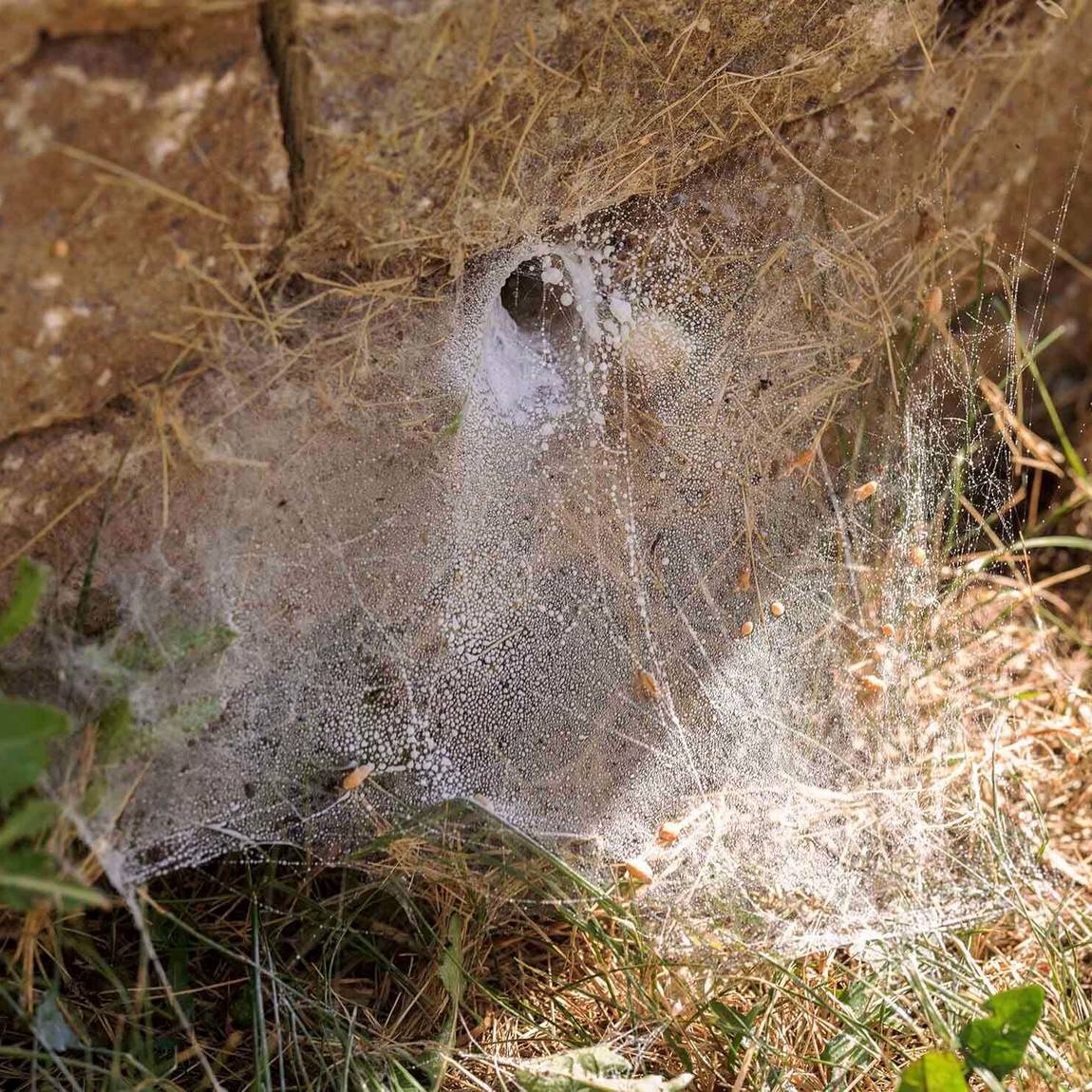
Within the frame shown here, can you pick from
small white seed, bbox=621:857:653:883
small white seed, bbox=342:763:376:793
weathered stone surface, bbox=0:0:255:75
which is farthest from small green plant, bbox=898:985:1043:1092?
weathered stone surface, bbox=0:0:255:75

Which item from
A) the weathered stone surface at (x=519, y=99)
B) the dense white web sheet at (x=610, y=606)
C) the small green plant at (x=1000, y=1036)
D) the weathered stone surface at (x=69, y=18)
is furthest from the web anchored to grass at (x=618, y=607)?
the weathered stone surface at (x=69, y=18)

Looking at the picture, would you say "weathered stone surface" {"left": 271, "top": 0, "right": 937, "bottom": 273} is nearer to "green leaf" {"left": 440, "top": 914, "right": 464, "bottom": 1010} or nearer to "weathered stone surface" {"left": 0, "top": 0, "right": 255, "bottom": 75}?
"weathered stone surface" {"left": 0, "top": 0, "right": 255, "bottom": 75}

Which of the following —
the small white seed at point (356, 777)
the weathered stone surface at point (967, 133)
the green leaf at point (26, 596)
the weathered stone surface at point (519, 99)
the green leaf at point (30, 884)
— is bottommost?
the small white seed at point (356, 777)

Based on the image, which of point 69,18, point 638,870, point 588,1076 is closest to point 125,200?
point 69,18

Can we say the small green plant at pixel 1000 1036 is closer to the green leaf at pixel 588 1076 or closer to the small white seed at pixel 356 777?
the green leaf at pixel 588 1076

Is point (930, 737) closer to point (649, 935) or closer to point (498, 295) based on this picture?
point (649, 935)

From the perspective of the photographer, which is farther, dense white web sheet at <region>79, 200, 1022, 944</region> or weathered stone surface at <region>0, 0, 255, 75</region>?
dense white web sheet at <region>79, 200, 1022, 944</region>

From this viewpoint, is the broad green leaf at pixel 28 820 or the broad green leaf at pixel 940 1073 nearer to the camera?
the broad green leaf at pixel 28 820
